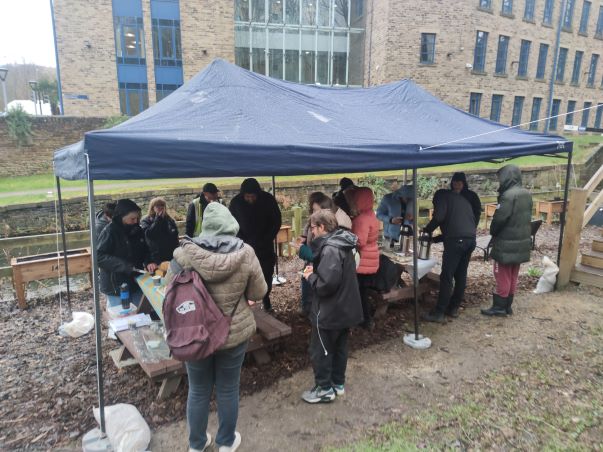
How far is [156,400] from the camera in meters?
3.04

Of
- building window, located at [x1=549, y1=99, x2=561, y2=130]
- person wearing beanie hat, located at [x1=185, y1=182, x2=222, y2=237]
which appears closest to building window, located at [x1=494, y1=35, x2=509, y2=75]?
building window, located at [x1=549, y1=99, x2=561, y2=130]

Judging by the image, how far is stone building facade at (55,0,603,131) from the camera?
19.3m

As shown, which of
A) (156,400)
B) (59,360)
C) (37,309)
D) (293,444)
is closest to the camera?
(293,444)

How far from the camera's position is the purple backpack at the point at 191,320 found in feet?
6.79

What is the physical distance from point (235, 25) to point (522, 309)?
2198 centimetres

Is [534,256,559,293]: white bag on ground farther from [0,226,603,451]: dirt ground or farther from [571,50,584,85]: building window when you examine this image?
[571,50,584,85]: building window

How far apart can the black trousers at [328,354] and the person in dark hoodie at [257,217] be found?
1514mm

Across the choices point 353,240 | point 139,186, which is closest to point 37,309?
point 353,240

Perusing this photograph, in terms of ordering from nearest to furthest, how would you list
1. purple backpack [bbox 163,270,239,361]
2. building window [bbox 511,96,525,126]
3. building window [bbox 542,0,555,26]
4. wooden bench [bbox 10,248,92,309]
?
purple backpack [bbox 163,270,239,361] < wooden bench [bbox 10,248,92,309] < building window [bbox 542,0,555,26] < building window [bbox 511,96,525,126]

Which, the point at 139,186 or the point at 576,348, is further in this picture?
the point at 139,186

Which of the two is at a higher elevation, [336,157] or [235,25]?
[235,25]

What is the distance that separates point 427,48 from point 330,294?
2268 centimetres

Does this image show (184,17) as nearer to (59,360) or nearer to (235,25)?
(235,25)

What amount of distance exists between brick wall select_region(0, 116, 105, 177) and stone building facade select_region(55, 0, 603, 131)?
330cm
